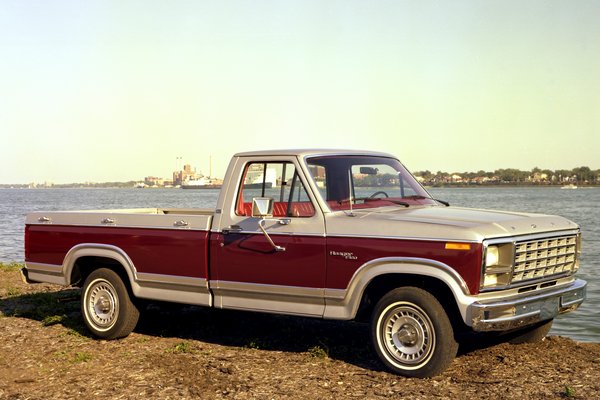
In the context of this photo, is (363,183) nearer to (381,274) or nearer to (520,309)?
(381,274)

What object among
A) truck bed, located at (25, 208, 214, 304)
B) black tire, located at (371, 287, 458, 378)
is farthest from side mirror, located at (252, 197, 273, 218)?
black tire, located at (371, 287, 458, 378)

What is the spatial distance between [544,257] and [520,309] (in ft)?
2.25

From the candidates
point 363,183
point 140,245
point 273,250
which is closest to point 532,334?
point 363,183

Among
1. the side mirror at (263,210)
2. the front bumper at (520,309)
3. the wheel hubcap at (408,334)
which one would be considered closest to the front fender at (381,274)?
the front bumper at (520,309)

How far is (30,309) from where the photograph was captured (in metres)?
10.9

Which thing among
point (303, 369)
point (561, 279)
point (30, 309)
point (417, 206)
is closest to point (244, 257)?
point (303, 369)

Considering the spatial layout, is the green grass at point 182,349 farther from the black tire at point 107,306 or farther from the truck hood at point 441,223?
Answer: the truck hood at point 441,223

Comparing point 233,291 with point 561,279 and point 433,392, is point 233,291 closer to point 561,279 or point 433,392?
point 433,392

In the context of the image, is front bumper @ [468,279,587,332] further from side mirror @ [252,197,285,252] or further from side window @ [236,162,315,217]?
side mirror @ [252,197,285,252]

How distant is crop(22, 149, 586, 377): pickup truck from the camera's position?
660cm

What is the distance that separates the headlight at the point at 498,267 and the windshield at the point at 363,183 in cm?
157

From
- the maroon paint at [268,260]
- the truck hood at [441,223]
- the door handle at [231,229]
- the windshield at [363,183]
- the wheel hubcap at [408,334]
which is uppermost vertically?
the windshield at [363,183]

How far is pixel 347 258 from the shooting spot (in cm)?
710

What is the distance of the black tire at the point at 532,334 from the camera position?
317 inches
